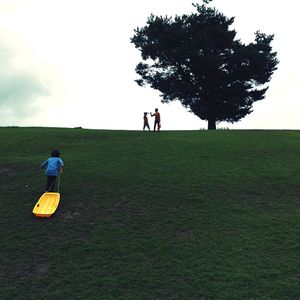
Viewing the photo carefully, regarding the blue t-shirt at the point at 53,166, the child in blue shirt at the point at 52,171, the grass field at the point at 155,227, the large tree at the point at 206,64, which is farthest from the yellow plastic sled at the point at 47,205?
the large tree at the point at 206,64

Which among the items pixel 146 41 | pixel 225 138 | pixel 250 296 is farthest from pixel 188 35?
pixel 250 296

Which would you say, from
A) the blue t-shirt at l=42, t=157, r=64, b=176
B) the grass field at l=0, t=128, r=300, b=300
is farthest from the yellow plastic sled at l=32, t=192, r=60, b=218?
the blue t-shirt at l=42, t=157, r=64, b=176

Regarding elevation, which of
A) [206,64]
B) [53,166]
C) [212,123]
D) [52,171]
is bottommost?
[52,171]

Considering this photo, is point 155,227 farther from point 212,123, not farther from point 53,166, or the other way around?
point 212,123

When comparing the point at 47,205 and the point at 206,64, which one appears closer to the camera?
the point at 47,205

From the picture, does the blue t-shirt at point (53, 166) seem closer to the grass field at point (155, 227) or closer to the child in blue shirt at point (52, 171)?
the child in blue shirt at point (52, 171)

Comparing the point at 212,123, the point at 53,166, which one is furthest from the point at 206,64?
the point at 53,166

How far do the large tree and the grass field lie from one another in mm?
26897

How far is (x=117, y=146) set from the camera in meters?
31.0

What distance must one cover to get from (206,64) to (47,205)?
39.4 metres

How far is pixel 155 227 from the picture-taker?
53.8 feet

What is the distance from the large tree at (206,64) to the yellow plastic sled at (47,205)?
124 feet

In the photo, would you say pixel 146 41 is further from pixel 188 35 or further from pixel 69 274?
pixel 69 274

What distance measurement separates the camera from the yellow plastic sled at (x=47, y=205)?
56.4 ft
